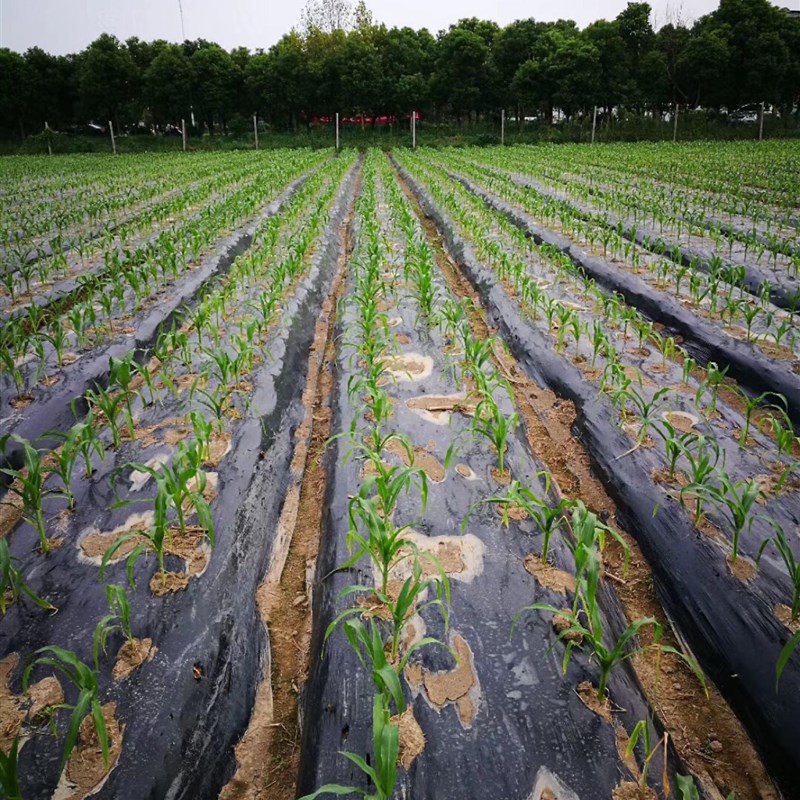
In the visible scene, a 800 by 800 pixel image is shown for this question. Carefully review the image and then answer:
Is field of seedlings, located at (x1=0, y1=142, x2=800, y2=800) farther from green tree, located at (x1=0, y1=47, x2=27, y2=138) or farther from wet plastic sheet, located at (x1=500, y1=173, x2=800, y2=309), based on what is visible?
green tree, located at (x1=0, y1=47, x2=27, y2=138)

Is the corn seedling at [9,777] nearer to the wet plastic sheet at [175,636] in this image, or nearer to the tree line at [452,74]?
the wet plastic sheet at [175,636]

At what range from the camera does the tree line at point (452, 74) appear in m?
32.0

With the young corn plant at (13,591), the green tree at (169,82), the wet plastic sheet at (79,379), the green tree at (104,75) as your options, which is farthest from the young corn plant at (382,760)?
the green tree at (104,75)

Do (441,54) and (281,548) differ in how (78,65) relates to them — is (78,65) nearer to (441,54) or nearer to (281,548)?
(441,54)

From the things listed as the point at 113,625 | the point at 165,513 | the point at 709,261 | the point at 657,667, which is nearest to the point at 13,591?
the point at 113,625

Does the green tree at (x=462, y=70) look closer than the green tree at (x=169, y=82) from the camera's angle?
Yes

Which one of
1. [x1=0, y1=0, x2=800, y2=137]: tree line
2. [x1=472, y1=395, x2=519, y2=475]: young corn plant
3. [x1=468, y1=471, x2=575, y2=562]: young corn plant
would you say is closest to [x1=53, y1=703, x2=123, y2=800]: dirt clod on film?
[x1=468, y1=471, x2=575, y2=562]: young corn plant

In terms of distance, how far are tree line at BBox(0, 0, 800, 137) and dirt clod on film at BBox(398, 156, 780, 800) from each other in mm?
34367

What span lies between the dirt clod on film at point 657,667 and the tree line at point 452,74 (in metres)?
34.4

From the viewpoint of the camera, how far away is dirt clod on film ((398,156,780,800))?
1.61 m

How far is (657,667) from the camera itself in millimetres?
1823

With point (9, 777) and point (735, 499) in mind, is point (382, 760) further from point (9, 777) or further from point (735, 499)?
point (735, 499)

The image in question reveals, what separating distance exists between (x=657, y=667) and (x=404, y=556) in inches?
38.7

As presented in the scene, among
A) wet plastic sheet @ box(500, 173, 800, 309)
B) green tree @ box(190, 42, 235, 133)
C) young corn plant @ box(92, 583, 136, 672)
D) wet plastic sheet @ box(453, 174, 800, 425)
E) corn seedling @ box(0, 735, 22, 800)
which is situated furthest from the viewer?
green tree @ box(190, 42, 235, 133)
